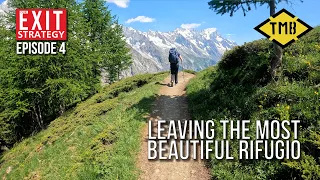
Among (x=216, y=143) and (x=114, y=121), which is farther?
(x=114, y=121)

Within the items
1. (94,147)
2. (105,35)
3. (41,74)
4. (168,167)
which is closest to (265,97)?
(168,167)

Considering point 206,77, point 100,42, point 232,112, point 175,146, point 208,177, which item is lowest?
point 208,177

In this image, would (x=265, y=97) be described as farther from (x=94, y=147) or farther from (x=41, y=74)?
(x=41, y=74)

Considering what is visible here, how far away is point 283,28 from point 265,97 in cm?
313

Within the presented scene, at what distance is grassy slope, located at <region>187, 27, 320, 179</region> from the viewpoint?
28.5 ft

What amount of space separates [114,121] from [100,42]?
1017 inches

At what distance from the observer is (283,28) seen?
12219mm

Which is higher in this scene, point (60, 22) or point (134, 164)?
point (60, 22)

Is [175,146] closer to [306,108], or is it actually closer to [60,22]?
[306,108]

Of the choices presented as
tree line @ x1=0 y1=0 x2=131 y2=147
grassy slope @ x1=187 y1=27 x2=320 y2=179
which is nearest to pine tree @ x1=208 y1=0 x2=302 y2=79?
grassy slope @ x1=187 y1=27 x2=320 y2=179

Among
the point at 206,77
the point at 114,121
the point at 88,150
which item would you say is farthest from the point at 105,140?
the point at 206,77

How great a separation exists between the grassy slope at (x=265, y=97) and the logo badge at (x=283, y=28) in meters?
1.47

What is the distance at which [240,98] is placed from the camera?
1365 cm

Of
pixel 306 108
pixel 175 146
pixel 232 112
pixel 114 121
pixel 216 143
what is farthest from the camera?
pixel 114 121
